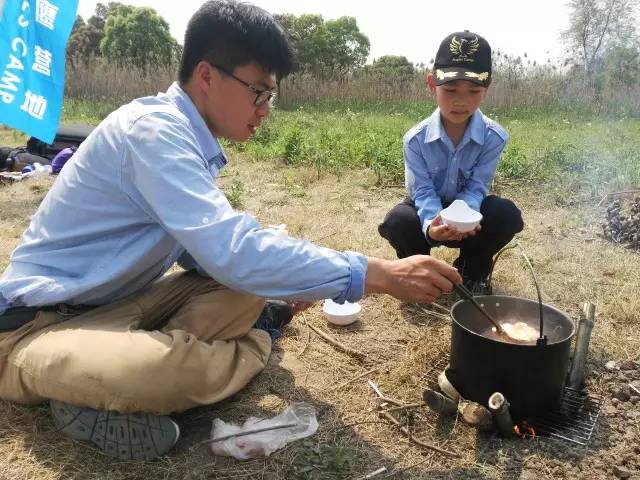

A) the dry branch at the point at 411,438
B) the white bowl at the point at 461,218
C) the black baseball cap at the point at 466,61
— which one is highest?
the black baseball cap at the point at 466,61

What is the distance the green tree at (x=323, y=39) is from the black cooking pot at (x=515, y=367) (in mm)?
27826

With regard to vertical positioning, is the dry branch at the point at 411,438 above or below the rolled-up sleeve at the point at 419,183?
below

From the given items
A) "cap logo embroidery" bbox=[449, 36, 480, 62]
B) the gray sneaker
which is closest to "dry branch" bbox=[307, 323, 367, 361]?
the gray sneaker

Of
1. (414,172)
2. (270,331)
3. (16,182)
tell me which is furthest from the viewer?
(16,182)

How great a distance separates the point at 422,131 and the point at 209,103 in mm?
1643

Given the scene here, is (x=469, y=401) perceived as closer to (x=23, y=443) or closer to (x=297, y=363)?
(x=297, y=363)

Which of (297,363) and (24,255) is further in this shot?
(297,363)

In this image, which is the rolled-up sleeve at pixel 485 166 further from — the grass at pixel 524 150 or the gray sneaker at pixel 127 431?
the grass at pixel 524 150

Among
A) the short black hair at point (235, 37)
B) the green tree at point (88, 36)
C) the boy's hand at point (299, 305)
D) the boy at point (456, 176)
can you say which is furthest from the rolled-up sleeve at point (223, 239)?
the green tree at point (88, 36)

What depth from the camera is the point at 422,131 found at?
3277mm

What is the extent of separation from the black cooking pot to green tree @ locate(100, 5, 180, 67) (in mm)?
28725

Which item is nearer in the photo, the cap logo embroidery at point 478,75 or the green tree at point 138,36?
the cap logo embroidery at point 478,75

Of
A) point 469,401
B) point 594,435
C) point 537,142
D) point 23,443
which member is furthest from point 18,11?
point 537,142

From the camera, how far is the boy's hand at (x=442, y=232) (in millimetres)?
2670
